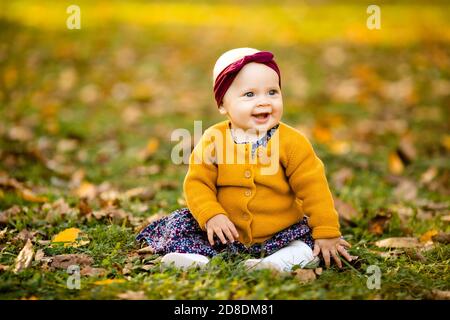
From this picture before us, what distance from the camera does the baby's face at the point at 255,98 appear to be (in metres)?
2.78

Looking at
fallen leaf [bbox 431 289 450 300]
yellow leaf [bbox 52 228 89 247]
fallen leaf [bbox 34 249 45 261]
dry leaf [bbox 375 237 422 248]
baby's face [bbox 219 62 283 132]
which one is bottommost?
fallen leaf [bbox 431 289 450 300]

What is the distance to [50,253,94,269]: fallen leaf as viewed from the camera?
2.84 metres

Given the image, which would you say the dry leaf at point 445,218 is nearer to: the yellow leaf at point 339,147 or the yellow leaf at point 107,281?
the yellow leaf at point 339,147

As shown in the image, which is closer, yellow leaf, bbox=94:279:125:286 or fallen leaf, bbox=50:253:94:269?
yellow leaf, bbox=94:279:125:286

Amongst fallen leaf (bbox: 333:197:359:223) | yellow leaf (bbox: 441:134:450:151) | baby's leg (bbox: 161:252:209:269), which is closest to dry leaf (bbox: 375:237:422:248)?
fallen leaf (bbox: 333:197:359:223)

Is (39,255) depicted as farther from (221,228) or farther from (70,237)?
(221,228)

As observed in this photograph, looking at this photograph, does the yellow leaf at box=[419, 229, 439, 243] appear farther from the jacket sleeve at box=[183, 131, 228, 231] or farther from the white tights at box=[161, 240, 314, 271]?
the jacket sleeve at box=[183, 131, 228, 231]

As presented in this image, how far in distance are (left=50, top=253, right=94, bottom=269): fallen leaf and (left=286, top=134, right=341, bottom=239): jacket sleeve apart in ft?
3.40

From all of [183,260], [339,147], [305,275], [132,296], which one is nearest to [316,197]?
[305,275]

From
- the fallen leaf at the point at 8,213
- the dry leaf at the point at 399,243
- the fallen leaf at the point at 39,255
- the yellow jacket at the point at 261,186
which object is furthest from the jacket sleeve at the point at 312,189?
the fallen leaf at the point at 8,213

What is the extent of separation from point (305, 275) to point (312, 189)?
40 cm

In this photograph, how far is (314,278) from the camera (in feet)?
8.84
